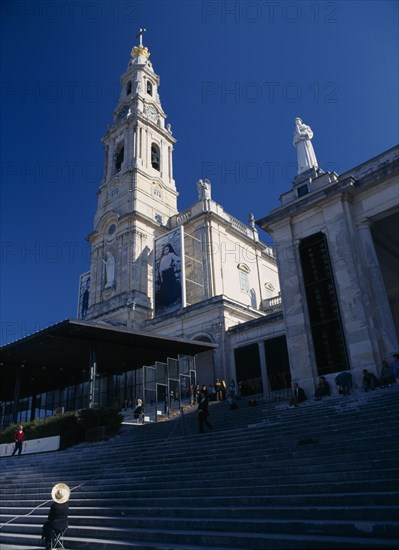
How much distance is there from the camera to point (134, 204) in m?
42.0

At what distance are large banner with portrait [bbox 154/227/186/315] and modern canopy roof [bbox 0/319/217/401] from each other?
601 centimetres

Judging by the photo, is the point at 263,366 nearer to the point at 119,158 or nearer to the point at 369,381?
the point at 369,381

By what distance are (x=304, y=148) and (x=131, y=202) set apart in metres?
22.3

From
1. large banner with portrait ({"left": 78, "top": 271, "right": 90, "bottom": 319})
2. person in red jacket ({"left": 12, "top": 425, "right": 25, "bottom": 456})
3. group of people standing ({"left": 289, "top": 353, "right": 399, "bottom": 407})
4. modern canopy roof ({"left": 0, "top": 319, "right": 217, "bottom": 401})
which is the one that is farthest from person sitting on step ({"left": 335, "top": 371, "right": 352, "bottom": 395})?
large banner with portrait ({"left": 78, "top": 271, "right": 90, "bottom": 319})

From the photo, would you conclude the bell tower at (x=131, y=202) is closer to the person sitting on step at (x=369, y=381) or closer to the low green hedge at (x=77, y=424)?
the low green hedge at (x=77, y=424)

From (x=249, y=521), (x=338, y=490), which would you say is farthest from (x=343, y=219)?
(x=249, y=521)

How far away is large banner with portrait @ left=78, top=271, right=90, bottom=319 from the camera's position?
44.9 m

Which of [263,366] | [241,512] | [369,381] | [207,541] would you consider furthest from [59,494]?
[263,366]

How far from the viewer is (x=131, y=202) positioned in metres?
42.3

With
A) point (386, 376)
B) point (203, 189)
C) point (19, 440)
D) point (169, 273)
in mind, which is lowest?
point (19, 440)

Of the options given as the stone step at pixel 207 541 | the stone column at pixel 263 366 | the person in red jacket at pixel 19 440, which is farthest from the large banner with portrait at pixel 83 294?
the stone step at pixel 207 541

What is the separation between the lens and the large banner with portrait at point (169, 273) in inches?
1350

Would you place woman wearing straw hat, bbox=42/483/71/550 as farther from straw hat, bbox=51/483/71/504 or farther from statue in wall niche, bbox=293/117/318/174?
statue in wall niche, bbox=293/117/318/174

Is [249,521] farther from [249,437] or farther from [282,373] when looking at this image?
[282,373]
